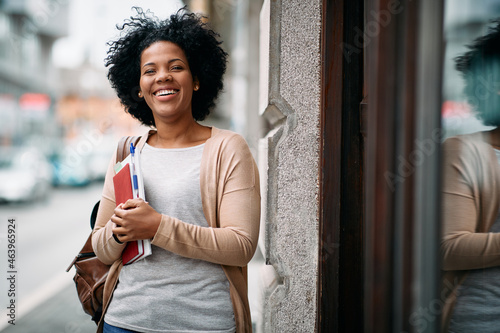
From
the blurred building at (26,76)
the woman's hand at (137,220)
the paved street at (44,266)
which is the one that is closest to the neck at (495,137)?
the woman's hand at (137,220)

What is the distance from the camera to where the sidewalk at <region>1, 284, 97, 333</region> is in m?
3.86

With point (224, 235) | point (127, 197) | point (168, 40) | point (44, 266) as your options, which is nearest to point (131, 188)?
point (127, 197)

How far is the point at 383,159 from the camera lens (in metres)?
1.23

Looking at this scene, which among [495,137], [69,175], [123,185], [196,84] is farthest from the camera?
[69,175]

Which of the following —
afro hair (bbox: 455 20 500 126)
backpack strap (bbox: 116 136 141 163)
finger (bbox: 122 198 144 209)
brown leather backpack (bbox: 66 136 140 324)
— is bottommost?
brown leather backpack (bbox: 66 136 140 324)

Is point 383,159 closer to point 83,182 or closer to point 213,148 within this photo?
point 213,148

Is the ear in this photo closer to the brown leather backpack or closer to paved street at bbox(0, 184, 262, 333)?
the brown leather backpack

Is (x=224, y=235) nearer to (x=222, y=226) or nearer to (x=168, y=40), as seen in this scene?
(x=222, y=226)

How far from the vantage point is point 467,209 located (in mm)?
1209

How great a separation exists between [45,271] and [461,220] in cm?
618

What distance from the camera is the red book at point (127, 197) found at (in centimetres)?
154

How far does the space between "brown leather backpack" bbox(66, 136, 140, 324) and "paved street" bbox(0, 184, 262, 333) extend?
6.51 feet

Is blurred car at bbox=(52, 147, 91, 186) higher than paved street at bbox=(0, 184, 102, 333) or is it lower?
higher

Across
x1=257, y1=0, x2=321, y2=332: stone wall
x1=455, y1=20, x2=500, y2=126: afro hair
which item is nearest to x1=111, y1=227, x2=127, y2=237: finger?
x1=257, y1=0, x2=321, y2=332: stone wall
